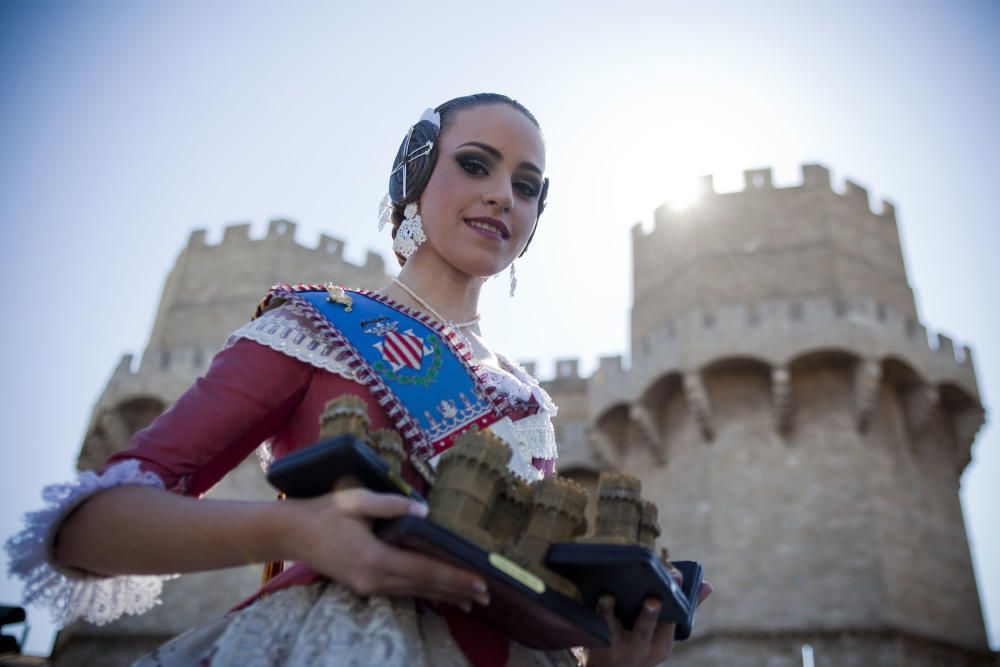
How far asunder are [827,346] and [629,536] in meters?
15.1

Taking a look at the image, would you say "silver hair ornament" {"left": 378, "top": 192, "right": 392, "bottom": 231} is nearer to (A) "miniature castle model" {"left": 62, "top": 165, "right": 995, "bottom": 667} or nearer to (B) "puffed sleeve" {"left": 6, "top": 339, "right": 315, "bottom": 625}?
(B) "puffed sleeve" {"left": 6, "top": 339, "right": 315, "bottom": 625}

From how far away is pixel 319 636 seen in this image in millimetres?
2025

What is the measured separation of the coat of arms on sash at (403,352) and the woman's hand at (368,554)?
59cm

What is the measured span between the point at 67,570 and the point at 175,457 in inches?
12.5

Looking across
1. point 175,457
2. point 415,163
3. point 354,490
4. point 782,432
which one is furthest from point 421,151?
point 782,432

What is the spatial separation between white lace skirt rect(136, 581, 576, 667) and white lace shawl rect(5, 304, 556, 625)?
0.59ft

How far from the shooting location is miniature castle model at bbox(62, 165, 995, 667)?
1497cm

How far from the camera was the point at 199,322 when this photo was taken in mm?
23141

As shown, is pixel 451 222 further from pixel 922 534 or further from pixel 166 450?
pixel 922 534

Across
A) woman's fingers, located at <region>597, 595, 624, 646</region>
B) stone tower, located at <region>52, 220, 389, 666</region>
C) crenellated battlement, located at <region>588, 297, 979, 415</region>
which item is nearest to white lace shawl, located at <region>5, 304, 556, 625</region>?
woman's fingers, located at <region>597, 595, 624, 646</region>

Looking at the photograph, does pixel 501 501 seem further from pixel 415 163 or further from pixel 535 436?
pixel 415 163

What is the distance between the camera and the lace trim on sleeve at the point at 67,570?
2125 millimetres

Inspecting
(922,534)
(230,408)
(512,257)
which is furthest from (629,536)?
(922,534)

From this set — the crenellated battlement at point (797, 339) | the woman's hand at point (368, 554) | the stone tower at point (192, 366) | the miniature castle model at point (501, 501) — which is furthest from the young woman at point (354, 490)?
the crenellated battlement at point (797, 339)
